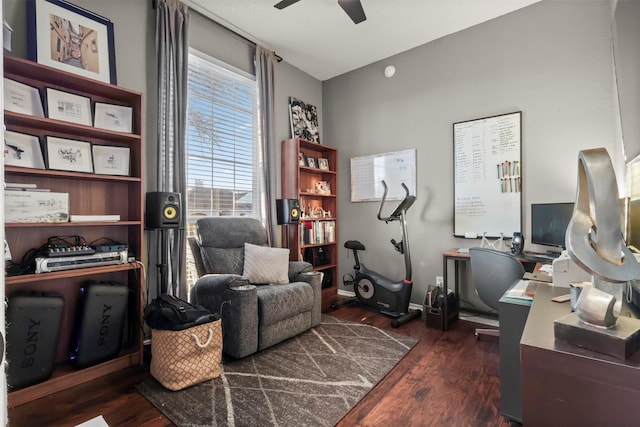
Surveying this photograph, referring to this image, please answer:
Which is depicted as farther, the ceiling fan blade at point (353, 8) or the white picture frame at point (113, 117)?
the ceiling fan blade at point (353, 8)

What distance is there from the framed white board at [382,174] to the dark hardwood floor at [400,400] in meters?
1.92

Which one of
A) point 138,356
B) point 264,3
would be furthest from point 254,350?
point 264,3

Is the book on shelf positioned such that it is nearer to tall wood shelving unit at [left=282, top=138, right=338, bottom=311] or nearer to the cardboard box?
tall wood shelving unit at [left=282, top=138, right=338, bottom=311]

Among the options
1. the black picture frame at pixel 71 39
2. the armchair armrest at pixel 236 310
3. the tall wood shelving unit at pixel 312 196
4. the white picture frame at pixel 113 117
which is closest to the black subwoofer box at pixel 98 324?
the armchair armrest at pixel 236 310

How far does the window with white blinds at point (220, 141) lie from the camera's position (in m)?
2.95

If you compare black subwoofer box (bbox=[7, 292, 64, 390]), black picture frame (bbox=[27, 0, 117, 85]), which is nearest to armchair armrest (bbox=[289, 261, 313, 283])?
black subwoofer box (bbox=[7, 292, 64, 390])

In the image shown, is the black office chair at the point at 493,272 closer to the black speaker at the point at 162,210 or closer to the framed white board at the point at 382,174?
the framed white board at the point at 382,174

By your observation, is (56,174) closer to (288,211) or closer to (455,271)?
(288,211)

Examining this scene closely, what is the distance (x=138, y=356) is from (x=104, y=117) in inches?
67.8

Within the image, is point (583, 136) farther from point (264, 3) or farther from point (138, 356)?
point (138, 356)

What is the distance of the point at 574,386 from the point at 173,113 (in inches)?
115

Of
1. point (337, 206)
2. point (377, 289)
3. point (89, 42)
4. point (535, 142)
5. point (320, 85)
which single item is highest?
point (320, 85)

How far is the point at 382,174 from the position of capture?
3.81 m

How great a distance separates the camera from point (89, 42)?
2.16 metres
